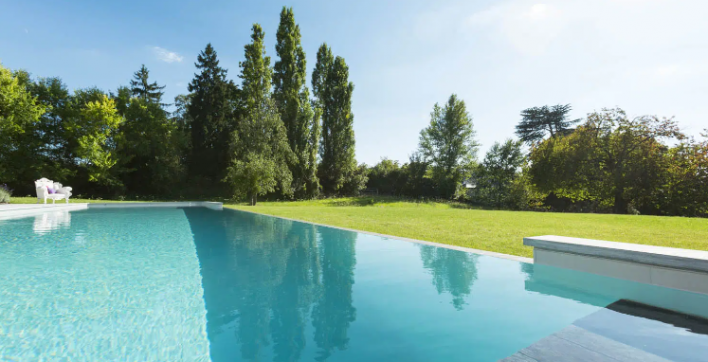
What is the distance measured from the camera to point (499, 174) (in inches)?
1054

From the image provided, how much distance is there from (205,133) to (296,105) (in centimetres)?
916

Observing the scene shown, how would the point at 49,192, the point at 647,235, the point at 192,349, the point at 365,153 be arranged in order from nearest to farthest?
1. the point at 192,349
2. the point at 647,235
3. the point at 49,192
4. the point at 365,153

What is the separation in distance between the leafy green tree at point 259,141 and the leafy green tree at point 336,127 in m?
4.48

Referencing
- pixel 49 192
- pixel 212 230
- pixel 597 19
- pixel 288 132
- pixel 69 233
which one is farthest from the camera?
pixel 288 132

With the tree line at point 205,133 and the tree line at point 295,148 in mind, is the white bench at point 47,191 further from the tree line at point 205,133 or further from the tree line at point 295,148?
the tree line at point 295,148

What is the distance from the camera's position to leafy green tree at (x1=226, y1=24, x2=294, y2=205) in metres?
19.1

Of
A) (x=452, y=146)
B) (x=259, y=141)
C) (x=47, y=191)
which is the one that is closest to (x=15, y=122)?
(x=47, y=191)

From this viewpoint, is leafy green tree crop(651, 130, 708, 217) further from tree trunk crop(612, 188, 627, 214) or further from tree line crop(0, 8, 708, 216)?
tree trunk crop(612, 188, 627, 214)

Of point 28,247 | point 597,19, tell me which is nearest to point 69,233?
point 28,247

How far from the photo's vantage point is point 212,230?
8523 mm

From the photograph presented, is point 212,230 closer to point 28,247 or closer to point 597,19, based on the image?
point 28,247

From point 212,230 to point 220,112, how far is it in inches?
841

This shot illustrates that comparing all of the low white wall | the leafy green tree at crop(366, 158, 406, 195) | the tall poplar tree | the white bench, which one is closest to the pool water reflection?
the low white wall

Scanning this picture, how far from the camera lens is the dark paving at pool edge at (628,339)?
1.91 m
